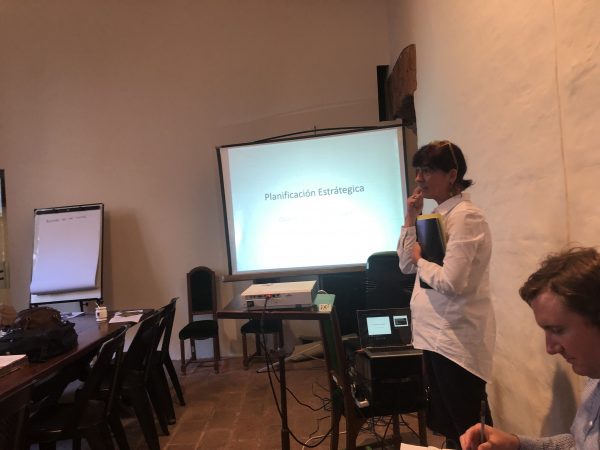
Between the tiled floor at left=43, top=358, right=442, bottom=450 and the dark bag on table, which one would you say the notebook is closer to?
the tiled floor at left=43, top=358, right=442, bottom=450

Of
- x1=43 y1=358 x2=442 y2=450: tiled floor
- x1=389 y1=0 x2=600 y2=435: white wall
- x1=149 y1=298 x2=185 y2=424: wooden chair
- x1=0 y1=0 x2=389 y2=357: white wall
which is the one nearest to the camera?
x1=389 y1=0 x2=600 y2=435: white wall

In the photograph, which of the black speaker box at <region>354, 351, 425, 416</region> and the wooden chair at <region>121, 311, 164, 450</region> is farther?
the wooden chair at <region>121, 311, 164, 450</region>

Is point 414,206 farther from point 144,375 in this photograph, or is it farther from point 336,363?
point 144,375

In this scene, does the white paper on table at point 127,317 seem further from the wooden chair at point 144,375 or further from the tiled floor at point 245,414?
the tiled floor at point 245,414

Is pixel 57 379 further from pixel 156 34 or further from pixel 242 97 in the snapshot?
pixel 156 34

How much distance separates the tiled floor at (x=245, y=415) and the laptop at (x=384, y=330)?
2.78 ft

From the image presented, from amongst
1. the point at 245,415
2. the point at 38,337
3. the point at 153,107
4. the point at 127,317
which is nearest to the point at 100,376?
the point at 38,337

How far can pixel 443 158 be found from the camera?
1498 mm

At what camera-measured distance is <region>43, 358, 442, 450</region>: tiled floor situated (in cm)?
256

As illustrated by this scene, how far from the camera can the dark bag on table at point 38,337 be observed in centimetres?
199

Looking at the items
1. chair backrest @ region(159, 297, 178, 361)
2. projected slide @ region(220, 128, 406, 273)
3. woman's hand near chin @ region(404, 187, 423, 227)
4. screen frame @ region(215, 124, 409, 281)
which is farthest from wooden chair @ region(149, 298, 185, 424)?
woman's hand near chin @ region(404, 187, 423, 227)

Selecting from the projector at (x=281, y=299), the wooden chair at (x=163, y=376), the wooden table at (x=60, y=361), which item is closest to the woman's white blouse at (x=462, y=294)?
the projector at (x=281, y=299)

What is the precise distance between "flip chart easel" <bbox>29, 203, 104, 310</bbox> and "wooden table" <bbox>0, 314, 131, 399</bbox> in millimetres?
1306

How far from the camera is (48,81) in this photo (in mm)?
4555
